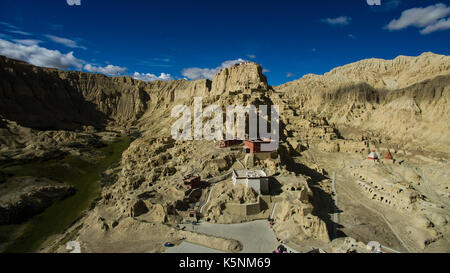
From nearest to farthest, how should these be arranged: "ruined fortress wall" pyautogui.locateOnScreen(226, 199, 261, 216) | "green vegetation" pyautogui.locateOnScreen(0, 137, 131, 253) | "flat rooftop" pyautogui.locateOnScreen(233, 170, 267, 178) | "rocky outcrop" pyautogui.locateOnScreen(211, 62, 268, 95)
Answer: "ruined fortress wall" pyautogui.locateOnScreen(226, 199, 261, 216)
"flat rooftop" pyautogui.locateOnScreen(233, 170, 267, 178)
"green vegetation" pyautogui.locateOnScreen(0, 137, 131, 253)
"rocky outcrop" pyautogui.locateOnScreen(211, 62, 268, 95)

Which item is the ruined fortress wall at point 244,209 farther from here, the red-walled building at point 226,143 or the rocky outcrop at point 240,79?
the rocky outcrop at point 240,79

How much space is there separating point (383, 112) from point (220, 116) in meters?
51.1

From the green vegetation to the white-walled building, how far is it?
2098 cm

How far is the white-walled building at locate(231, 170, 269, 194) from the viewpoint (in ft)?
82.2

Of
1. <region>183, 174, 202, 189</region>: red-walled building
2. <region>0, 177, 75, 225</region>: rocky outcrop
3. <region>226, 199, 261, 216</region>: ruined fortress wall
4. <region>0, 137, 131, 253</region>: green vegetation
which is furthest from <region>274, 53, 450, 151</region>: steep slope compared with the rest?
<region>0, 177, 75, 225</region>: rocky outcrop

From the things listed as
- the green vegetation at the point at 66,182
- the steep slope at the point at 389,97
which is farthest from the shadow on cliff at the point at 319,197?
the green vegetation at the point at 66,182

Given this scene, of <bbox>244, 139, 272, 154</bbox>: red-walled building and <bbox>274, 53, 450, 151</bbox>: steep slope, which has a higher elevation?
<bbox>274, 53, 450, 151</bbox>: steep slope

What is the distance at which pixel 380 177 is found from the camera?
33531 mm

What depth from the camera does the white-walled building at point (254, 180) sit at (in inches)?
987

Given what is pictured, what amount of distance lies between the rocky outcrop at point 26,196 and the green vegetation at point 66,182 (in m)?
1.15

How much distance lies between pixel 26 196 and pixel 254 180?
30.5 meters

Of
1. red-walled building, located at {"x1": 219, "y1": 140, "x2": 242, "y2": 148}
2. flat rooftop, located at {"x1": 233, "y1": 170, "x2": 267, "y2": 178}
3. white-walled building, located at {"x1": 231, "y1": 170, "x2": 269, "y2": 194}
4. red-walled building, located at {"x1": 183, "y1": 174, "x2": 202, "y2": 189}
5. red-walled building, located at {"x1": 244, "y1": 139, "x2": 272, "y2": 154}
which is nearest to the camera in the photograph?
white-walled building, located at {"x1": 231, "y1": 170, "x2": 269, "y2": 194}

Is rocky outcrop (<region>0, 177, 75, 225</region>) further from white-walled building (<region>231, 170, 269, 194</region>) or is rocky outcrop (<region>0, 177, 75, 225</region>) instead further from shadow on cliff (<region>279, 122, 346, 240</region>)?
shadow on cliff (<region>279, 122, 346, 240</region>)

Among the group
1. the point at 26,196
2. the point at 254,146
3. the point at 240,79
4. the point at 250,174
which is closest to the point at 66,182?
the point at 26,196
